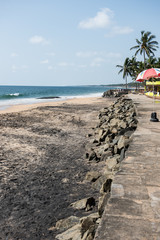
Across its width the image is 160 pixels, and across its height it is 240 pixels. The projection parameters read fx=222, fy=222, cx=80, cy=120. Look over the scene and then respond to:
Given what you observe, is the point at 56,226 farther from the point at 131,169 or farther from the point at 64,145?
the point at 64,145

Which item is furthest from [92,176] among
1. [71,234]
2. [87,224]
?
[87,224]

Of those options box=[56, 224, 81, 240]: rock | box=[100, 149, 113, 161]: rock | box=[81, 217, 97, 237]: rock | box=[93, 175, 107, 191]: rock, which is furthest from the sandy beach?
box=[81, 217, 97, 237]: rock

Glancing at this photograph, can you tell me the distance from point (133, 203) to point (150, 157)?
1894mm

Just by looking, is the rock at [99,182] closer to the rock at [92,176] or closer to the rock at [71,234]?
the rock at [92,176]

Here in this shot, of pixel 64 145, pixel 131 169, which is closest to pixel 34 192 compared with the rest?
pixel 131 169

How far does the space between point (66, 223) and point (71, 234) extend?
0.44 metres

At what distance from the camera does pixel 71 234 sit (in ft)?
10.4

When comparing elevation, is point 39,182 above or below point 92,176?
below

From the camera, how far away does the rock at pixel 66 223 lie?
3.55 m

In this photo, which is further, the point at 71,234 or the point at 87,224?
the point at 71,234

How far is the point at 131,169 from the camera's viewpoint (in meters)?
3.67

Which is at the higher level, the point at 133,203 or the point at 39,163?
the point at 133,203

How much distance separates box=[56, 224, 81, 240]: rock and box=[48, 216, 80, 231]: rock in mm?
200

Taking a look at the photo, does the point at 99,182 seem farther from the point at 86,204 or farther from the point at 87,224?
the point at 87,224
